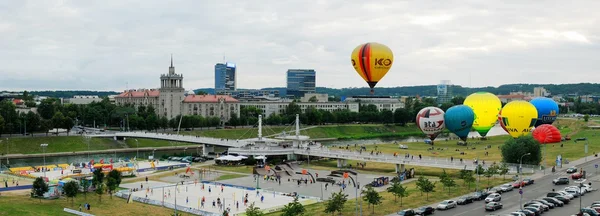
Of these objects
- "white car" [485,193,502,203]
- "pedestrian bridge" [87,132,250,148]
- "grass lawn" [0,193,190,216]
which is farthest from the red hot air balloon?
"grass lawn" [0,193,190,216]

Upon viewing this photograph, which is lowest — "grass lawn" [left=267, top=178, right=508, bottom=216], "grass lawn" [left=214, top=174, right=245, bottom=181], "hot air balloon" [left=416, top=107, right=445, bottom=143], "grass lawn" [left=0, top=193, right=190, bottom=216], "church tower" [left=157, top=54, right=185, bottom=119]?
"grass lawn" [left=214, top=174, right=245, bottom=181]

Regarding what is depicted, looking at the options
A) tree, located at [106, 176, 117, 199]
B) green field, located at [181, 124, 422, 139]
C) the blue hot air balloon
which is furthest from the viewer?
green field, located at [181, 124, 422, 139]

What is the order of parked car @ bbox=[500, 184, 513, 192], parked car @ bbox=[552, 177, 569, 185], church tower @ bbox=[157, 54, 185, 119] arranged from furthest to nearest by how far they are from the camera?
church tower @ bbox=[157, 54, 185, 119]
parked car @ bbox=[552, 177, 569, 185]
parked car @ bbox=[500, 184, 513, 192]

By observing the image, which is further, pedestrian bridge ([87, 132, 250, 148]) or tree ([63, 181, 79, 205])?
pedestrian bridge ([87, 132, 250, 148])

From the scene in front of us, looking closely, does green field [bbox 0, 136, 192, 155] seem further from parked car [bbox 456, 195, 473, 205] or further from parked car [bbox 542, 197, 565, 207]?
parked car [bbox 542, 197, 565, 207]

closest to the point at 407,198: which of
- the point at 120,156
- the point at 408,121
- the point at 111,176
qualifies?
the point at 111,176

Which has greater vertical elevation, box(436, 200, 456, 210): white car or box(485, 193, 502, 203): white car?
box(485, 193, 502, 203): white car

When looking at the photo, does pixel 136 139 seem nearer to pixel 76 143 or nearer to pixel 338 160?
pixel 76 143
